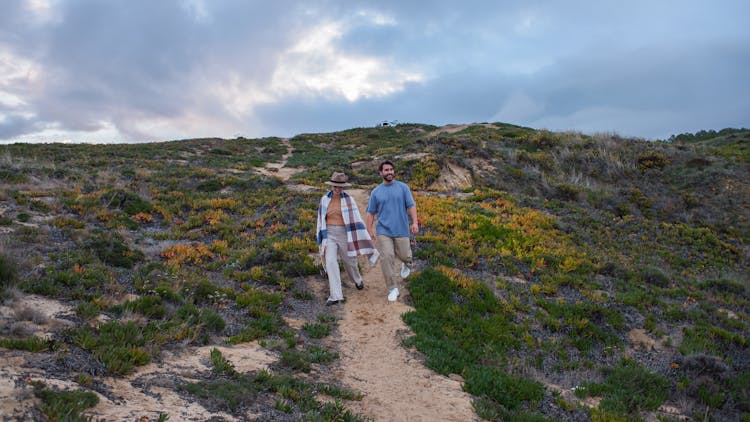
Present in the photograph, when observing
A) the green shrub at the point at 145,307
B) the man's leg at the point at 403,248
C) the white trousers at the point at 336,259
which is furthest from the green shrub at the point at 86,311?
the man's leg at the point at 403,248

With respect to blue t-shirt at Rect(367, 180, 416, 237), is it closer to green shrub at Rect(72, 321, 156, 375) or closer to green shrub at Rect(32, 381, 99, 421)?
green shrub at Rect(72, 321, 156, 375)

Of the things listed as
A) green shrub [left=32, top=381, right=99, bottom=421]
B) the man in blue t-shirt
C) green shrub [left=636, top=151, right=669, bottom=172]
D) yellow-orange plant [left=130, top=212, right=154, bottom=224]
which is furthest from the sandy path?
green shrub [left=636, top=151, right=669, bottom=172]

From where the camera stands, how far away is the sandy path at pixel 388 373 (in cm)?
504

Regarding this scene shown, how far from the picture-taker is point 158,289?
7.07 metres

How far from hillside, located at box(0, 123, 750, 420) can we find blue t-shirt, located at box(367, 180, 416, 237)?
5.00ft

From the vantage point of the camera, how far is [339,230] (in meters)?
8.46

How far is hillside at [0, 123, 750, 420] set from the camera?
4684mm

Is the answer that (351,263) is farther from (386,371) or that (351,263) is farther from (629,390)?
(629,390)

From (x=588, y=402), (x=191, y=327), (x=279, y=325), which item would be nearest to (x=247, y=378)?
(x=191, y=327)

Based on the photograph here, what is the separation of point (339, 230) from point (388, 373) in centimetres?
326

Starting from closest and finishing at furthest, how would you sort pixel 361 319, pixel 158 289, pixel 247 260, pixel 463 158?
pixel 158 289 → pixel 361 319 → pixel 247 260 → pixel 463 158

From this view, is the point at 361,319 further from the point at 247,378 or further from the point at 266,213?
the point at 266,213

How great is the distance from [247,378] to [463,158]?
68.8 ft

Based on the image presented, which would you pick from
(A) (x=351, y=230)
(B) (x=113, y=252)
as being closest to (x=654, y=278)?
(A) (x=351, y=230)
